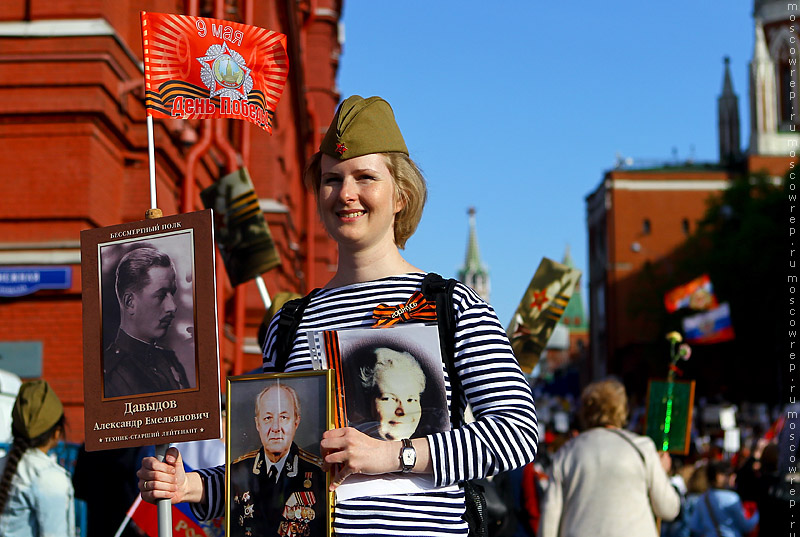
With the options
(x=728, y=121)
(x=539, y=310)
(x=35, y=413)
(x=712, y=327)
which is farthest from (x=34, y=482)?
(x=728, y=121)

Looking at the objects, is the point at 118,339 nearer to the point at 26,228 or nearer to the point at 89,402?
the point at 89,402

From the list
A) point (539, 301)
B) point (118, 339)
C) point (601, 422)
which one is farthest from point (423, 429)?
point (539, 301)

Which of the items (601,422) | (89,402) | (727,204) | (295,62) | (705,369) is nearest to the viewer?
(89,402)

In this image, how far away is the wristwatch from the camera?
2.48 meters

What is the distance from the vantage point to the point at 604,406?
5.98 meters

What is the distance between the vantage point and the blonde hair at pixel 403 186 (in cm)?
284

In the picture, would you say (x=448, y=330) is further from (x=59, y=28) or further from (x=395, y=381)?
(x=59, y=28)

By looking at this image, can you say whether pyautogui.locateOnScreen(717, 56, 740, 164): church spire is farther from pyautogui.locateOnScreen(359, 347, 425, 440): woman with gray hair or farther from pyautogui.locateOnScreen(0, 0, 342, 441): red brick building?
pyautogui.locateOnScreen(359, 347, 425, 440): woman with gray hair

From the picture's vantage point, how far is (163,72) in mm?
3064

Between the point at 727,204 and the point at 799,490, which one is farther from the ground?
the point at 727,204

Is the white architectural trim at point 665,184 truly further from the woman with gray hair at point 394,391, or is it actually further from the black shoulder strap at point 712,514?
the woman with gray hair at point 394,391

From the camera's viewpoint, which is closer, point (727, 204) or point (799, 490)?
point (799, 490)

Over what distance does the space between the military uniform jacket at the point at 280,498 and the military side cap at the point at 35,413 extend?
2.83 meters

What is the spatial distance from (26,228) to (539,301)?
485cm
